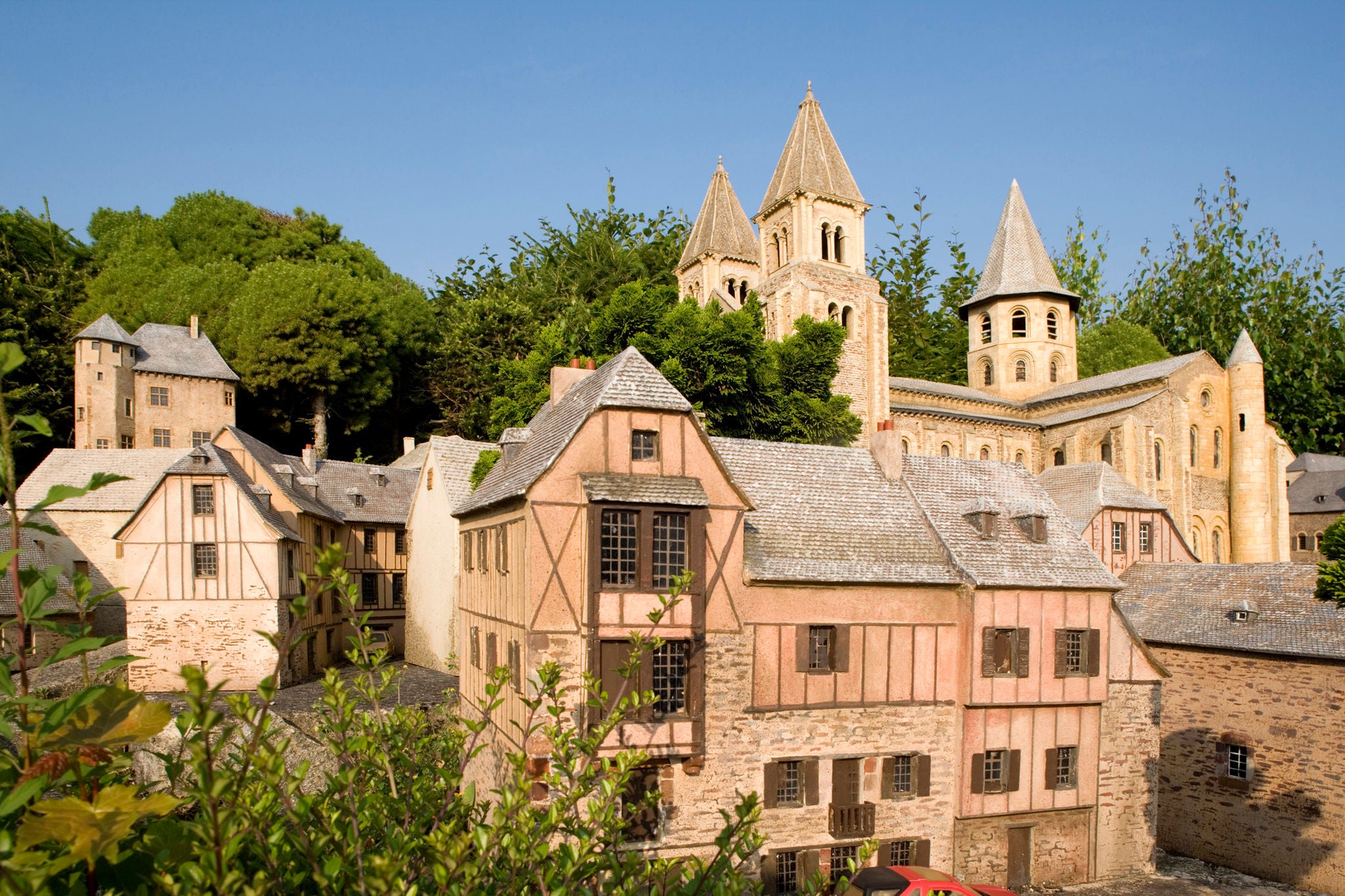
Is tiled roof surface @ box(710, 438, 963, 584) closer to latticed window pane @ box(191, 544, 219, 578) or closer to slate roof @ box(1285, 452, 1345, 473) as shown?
latticed window pane @ box(191, 544, 219, 578)

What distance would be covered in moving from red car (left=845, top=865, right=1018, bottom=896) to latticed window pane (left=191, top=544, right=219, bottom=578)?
2016 centimetres

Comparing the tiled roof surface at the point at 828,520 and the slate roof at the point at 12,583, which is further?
the slate roof at the point at 12,583

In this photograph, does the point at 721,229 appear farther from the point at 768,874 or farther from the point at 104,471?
the point at 768,874

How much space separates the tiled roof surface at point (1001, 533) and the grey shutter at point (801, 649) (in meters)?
3.83

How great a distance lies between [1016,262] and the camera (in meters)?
60.0

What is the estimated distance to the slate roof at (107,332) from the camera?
41.3 metres

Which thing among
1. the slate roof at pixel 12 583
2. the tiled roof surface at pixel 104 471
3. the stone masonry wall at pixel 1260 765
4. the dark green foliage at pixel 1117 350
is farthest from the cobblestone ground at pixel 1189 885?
the dark green foliage at pixel 1117 350

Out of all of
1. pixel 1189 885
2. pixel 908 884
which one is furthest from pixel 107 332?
pixel 1189 885

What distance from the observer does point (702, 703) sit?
17328 millimetres

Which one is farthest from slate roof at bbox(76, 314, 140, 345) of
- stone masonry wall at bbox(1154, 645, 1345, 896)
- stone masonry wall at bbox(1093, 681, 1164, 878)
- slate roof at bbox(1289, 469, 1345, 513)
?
slate roof at bbox(1289, 469, 1345, 513)

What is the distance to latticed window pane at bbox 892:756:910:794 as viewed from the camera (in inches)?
751

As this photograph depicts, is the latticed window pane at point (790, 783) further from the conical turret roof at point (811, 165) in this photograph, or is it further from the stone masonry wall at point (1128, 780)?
the conical turret roof at point (811, 165)

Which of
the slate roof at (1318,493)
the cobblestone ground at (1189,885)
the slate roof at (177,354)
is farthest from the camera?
the slate roof at (1318,493)

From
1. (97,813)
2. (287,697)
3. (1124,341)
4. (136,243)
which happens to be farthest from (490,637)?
(1124,341)
